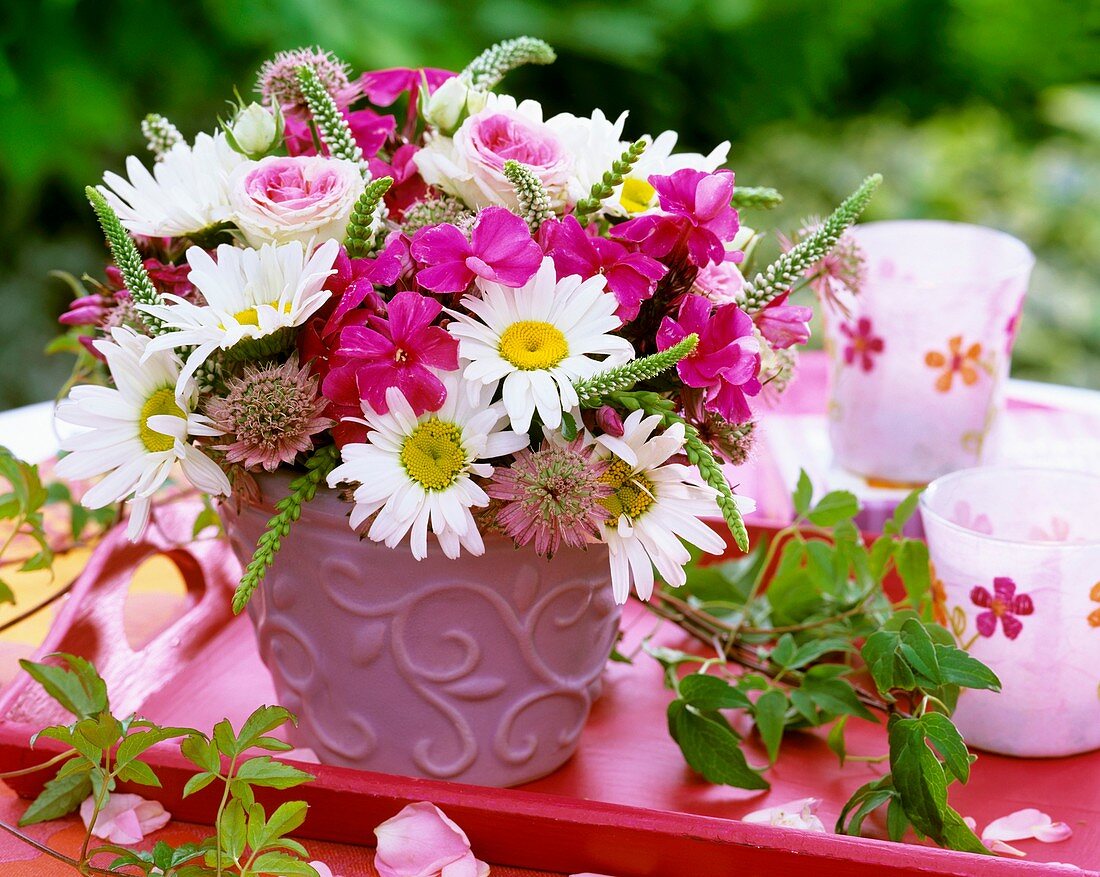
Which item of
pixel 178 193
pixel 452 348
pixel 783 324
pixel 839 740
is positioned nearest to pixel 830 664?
pixel 839 740

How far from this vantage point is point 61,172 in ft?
5.77

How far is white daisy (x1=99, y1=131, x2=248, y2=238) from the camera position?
553 millimetres

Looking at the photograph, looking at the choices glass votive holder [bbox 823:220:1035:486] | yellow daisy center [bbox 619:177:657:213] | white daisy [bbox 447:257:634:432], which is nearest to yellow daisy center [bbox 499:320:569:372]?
white daisy [bbox 447:257:634:432]

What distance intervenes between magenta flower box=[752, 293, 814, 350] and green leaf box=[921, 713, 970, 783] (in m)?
0.18

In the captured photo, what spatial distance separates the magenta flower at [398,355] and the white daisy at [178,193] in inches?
4.3

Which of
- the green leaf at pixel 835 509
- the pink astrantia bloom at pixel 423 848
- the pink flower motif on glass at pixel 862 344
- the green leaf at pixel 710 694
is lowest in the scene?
the pink astrantia bloom at pixel 423 848

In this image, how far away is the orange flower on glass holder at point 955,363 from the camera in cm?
87

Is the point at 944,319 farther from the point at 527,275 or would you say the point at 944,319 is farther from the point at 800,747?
the point at 527,275

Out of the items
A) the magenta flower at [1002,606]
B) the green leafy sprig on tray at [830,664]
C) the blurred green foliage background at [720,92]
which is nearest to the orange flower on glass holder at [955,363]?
the green leafy sprig on tray at [830,664]

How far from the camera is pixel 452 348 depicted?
0.50 meters

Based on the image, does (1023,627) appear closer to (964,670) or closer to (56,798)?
(964,670)

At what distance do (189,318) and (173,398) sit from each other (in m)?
0.06

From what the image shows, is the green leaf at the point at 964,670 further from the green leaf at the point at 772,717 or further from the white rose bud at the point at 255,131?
the white rose bud at the point at 255,131

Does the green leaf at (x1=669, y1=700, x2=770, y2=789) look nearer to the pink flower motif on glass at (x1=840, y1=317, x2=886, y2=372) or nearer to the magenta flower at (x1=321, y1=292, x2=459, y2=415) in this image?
the magenta flower at (x1=321, y1=292, x2=459, y2=415)
